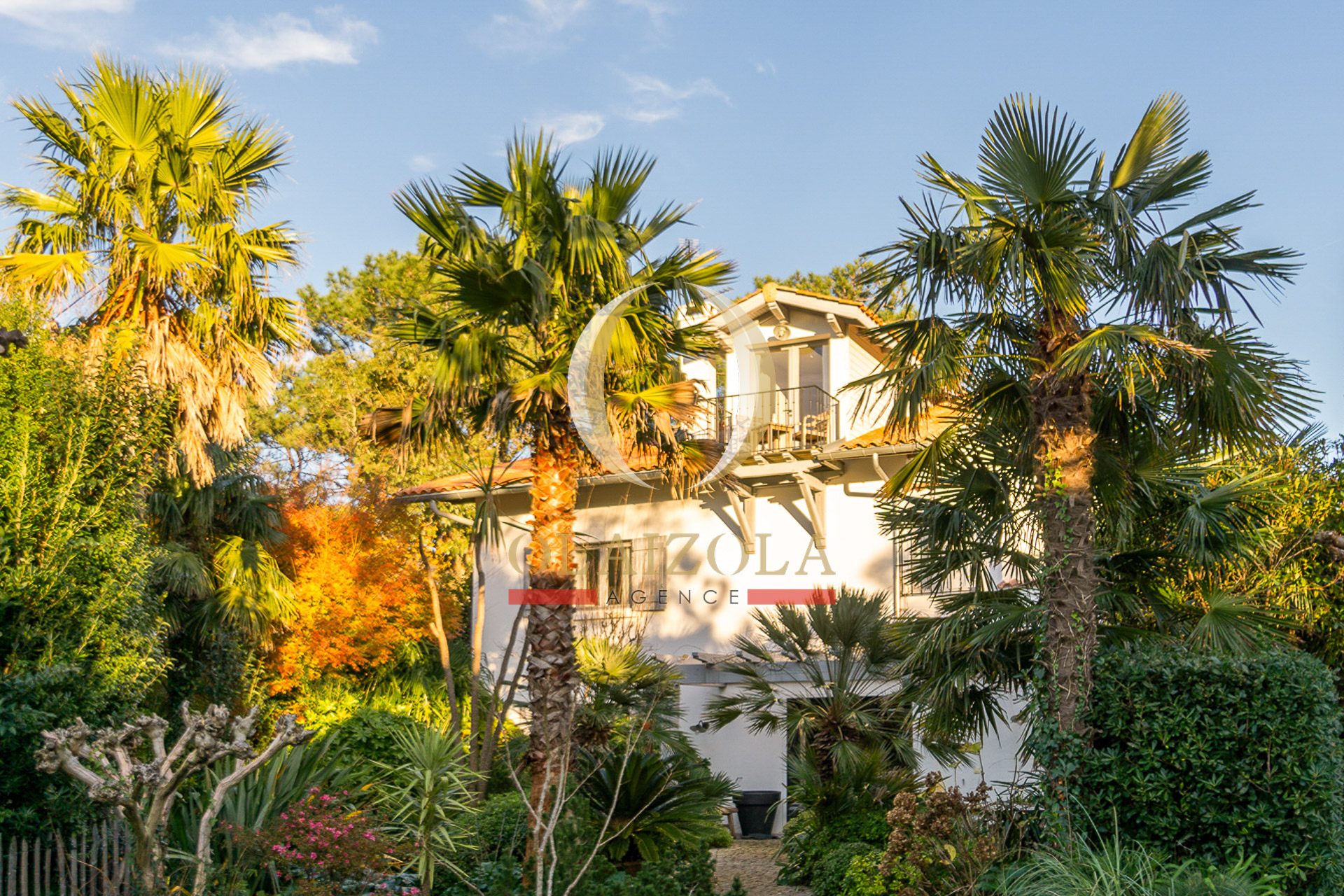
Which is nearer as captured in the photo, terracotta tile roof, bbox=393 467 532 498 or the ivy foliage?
the ivy foliage

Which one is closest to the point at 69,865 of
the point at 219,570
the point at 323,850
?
the point at 323,850

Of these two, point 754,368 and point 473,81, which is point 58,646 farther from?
point 754,368

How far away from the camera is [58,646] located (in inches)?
337

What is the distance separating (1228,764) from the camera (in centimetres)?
738

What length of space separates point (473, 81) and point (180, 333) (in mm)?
4734

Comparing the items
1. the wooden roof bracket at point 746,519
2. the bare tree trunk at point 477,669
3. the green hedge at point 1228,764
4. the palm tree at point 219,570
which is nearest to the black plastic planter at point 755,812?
the wooden roof bracket at point 746,519

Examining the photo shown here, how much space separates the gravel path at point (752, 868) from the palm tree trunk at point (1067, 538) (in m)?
3.78

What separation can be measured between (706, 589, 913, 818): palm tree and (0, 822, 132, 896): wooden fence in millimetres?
6223

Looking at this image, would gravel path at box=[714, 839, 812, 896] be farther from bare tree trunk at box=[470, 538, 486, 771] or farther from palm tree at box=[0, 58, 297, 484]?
palm tree at box=[0, 58, 297, 484]

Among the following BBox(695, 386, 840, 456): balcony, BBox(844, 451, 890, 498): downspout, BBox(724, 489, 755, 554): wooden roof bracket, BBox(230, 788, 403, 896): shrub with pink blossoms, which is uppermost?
BBox(695, 386, 840, 456): balcony

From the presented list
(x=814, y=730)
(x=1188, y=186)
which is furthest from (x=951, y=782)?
(x=1188, y=186)

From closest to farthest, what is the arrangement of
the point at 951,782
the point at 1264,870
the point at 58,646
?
the point at 1264,870 < the point at 58,646 < the point at 951,782

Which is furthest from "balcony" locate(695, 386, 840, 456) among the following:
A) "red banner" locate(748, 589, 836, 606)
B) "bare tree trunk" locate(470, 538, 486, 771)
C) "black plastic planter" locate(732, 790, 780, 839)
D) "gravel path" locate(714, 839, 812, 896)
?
"gravel path" locate(714, 839, 812, 896)

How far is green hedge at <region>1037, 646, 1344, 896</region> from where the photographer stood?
23.6 feet
